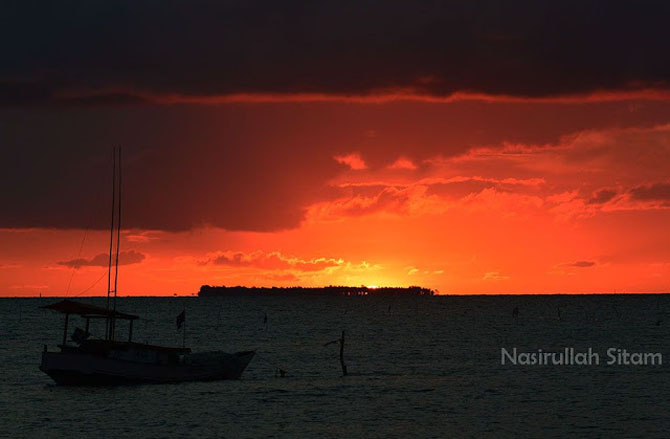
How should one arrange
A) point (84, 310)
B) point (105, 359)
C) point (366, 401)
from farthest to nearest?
point (105, 359)
point (84, 310)
point (366, 401)

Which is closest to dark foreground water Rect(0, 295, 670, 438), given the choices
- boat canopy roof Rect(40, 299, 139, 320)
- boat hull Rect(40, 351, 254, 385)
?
boat hull Rect(40, 351, 254, 385)

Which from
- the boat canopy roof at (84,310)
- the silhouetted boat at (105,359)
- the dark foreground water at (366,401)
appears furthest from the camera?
the silhouetted boat at (105,359)

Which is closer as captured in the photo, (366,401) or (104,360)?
(366,401)

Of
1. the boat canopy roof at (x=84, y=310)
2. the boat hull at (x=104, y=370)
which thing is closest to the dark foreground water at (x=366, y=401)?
the boat hull at (x=104, y=370)

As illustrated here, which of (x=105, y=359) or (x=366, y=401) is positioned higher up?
(x=105, y=359)

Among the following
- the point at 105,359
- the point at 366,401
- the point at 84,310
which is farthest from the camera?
the point at 105,359

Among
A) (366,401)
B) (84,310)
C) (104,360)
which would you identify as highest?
(84,310)

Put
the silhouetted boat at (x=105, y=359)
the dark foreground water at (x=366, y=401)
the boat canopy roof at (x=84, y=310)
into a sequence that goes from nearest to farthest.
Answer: the dark foreground water at (x=366, y=401) < the boat canopy roof at (x=84, y=310) < the silhouetted boat at (x=105, y=359)

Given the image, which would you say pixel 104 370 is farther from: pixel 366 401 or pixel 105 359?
pixel 366 401

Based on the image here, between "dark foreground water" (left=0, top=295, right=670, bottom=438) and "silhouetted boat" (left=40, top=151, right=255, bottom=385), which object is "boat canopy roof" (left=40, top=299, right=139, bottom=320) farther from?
"dark foreground water" (left=0, top=295, right=670, bottom=438)

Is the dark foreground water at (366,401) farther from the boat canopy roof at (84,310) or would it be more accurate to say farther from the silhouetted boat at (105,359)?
the boat canopy roof at (84,310)

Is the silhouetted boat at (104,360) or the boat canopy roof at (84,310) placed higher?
the boat canopy roof at (84,310)

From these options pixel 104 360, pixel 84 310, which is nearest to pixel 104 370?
pixel 104 360

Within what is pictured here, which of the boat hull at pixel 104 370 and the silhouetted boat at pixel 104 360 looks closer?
the silhouetted boat at pixel 104 360
